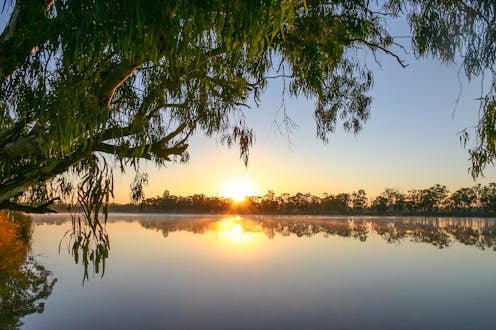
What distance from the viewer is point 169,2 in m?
2.04

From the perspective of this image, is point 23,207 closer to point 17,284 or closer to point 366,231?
point 17,284

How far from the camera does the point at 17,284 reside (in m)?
7.63

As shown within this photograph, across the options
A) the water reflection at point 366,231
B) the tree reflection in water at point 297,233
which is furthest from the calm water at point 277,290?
the water reflection at point 366,231

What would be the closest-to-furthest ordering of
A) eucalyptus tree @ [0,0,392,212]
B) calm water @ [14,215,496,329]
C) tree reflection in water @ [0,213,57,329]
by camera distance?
eucalyptus tree @ [0,0,392,212] < tree reflection in water @ [0,213,57,329] < calm water @ [14,215,496,329]

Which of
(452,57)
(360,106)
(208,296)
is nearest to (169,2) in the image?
(452,57)

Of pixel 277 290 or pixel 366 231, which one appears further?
pixel 366 231

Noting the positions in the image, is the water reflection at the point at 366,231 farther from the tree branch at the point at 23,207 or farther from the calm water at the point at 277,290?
the tree branch at the point at 23,207

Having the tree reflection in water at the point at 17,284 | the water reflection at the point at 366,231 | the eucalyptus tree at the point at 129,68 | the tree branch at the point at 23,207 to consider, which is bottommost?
the water reflection at the point at 366,231

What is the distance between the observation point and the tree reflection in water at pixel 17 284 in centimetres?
629

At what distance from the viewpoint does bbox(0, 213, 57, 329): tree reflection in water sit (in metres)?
6.29

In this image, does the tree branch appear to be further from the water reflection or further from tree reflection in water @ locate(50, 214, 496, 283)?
the water reflection

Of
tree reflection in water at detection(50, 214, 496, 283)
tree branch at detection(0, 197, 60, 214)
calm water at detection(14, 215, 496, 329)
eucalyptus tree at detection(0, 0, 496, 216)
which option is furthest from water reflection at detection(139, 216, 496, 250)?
tree branch at detection(0, 197, 60, 214)

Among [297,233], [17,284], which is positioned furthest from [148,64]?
[297,233]

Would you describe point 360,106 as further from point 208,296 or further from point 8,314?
point 8,314
